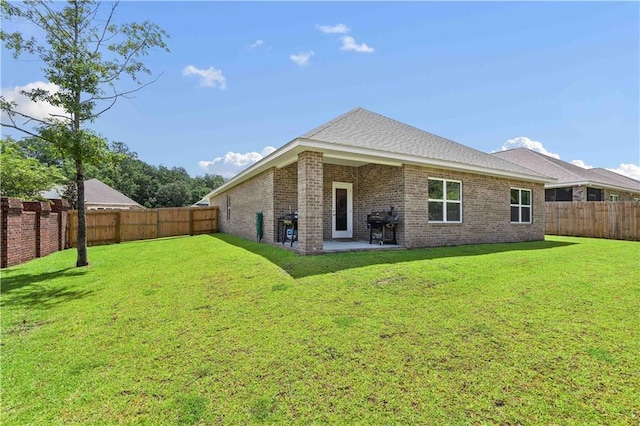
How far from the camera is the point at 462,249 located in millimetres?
10047

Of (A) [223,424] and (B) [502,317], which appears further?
(B) [502,317]

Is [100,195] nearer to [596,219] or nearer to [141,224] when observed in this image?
[141,224]

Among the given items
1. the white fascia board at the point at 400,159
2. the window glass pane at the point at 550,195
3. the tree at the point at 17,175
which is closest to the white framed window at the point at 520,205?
the white fascia board at the point at 400,159

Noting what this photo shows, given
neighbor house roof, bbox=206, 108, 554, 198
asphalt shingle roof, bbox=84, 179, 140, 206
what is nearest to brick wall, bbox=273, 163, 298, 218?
neighbor house roof, bbox=206, 108, 554, 198

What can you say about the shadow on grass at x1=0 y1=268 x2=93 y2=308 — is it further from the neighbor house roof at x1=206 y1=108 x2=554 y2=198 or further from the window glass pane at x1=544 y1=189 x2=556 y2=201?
the window glass pane at x1=544 y1=189 x2=556 y2=201

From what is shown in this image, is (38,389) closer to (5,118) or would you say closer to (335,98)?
(5,118)

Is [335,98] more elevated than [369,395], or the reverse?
[335,98]

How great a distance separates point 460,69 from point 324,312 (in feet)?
38.6

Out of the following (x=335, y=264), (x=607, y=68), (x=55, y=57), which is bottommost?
(x=335, y=264)

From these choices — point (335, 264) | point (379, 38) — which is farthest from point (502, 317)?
point (379, 38)

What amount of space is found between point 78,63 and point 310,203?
25.4ft

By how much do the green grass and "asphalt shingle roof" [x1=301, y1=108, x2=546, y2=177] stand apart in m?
4.11

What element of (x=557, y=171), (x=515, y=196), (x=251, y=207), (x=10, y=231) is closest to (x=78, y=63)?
(x=10, y=231)

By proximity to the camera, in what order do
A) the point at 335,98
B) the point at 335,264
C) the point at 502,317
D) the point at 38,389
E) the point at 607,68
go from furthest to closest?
1. the point at 335,98
2. the point at 607,68
3. the point at 335,264
4. the point at 502,317
5. the point at 38,389
